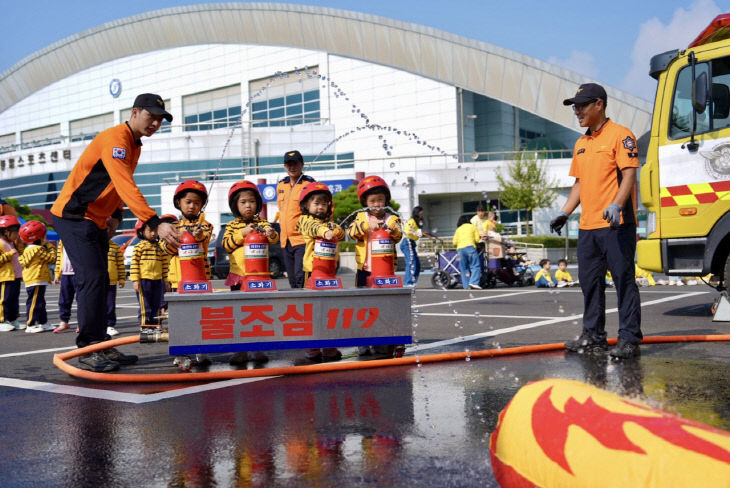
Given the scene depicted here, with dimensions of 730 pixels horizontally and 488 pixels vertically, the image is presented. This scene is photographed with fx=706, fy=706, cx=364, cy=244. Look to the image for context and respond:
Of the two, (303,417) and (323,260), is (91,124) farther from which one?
(303,417)

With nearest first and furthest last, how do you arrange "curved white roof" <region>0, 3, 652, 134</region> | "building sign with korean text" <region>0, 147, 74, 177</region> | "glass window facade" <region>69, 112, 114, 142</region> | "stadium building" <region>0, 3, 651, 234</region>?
"stadium building" <region>0, 3, 651, 234</region> → "curved white roof" <region>0, 3, 652, 134</region> → "building sign with korean text" <region>0, 147, 74, 177</region> → "glass window facade" <region>69, 112, 114, 142</region>

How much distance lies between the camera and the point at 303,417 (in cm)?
386

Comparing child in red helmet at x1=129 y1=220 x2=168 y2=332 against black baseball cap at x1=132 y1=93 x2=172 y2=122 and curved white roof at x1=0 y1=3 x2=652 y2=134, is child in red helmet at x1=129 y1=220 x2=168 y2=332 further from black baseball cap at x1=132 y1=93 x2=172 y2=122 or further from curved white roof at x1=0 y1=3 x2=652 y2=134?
curved white roof at x1=0 y1=3 x2=652 y2=134

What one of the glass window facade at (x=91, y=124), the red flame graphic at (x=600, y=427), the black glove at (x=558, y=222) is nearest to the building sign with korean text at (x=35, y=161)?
the glass window facade at (x=91, y=124)

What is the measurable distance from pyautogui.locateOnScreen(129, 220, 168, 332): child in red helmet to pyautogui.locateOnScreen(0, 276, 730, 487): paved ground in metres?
2.27

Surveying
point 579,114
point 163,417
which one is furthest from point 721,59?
point 163,417

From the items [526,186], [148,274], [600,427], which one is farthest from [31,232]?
[526,186]

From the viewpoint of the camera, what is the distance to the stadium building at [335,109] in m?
47.1

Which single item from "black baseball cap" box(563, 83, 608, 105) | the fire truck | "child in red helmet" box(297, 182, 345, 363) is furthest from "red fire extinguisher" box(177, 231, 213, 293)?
the fire truck

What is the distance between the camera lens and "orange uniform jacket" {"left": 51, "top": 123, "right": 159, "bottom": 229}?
5492 millimetres

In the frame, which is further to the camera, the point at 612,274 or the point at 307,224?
the point at 307,224

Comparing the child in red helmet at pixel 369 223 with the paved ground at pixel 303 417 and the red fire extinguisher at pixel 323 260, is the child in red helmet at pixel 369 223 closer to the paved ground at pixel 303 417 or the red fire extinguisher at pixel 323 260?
the red fire extinguisher at pixel 323 260

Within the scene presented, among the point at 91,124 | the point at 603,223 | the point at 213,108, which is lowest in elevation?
the point at 603,223

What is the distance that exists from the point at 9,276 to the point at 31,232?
0.71 m
